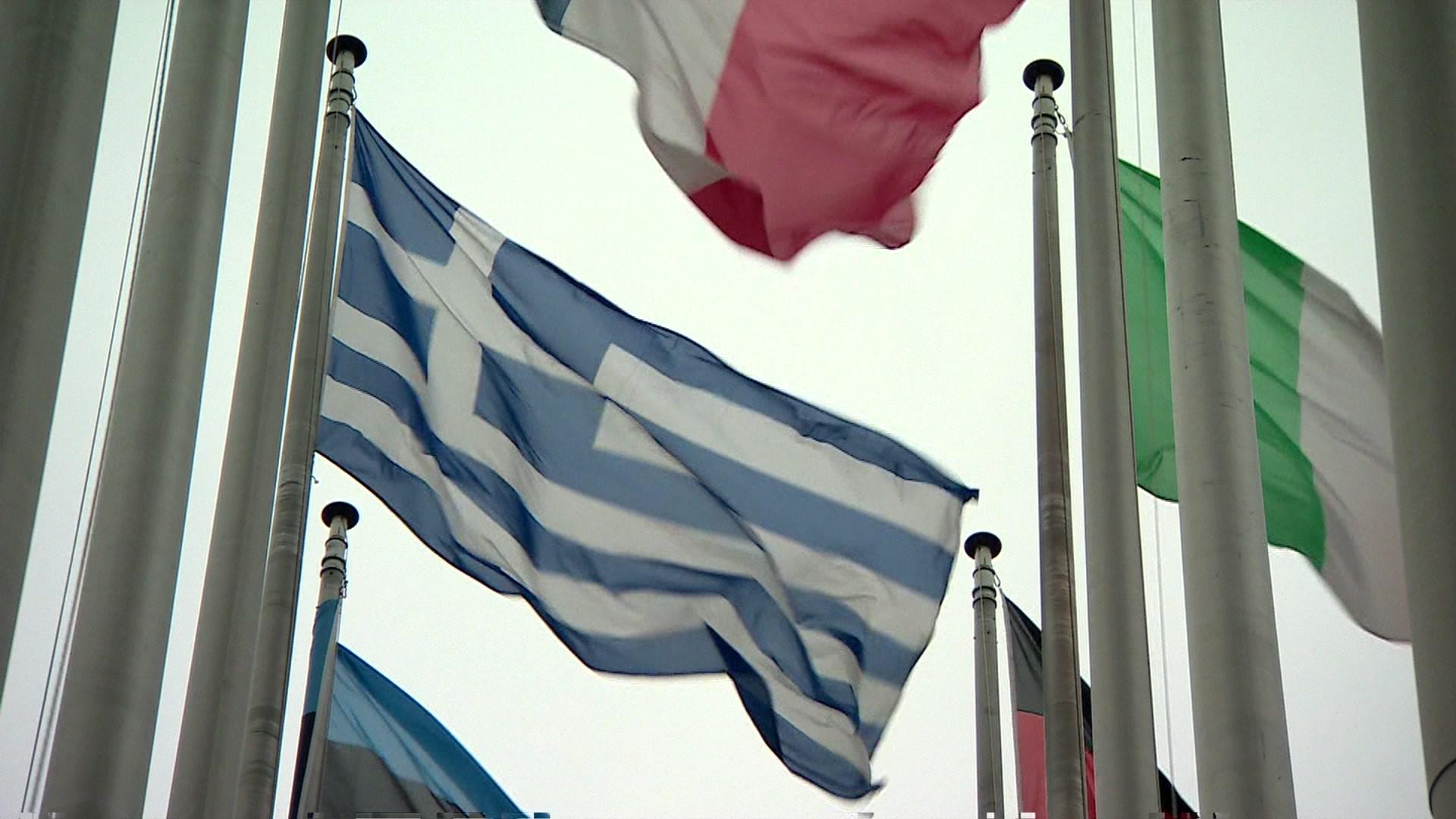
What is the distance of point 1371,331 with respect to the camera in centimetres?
1905

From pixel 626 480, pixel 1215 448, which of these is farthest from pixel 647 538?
pixel 1215 448

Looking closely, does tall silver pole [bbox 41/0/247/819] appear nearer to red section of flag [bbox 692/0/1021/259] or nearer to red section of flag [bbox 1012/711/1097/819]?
red section of flag [bbox 692/0/1021/259]

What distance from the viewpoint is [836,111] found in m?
15.3

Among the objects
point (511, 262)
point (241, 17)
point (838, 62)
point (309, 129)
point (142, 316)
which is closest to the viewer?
point (142, 316)

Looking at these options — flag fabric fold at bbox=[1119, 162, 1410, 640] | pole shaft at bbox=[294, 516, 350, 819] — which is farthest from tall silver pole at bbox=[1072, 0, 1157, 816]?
pole shaft at bbox=[294, 516, 350, 819]

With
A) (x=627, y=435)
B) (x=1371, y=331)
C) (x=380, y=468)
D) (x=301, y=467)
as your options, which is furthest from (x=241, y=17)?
(x=1371, y=331)

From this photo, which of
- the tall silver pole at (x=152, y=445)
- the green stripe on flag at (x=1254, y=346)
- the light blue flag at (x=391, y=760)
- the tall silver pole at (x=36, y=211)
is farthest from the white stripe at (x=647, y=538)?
the tall silver pole at (x=36, y=211)

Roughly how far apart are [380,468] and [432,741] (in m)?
3.26

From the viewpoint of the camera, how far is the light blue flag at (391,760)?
1809 centimetres

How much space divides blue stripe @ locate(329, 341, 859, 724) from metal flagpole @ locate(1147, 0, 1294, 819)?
505 centimetres

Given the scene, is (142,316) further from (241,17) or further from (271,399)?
(271,399)

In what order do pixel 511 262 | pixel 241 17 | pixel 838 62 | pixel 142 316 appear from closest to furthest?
1. pixel 142 316
2. pixel 241 17
3. pixel 838 62
4. pixel 511 262

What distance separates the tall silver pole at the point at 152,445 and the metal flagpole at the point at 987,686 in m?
12.3

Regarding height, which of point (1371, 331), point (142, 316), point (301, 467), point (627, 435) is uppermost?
point (1371, 331)
